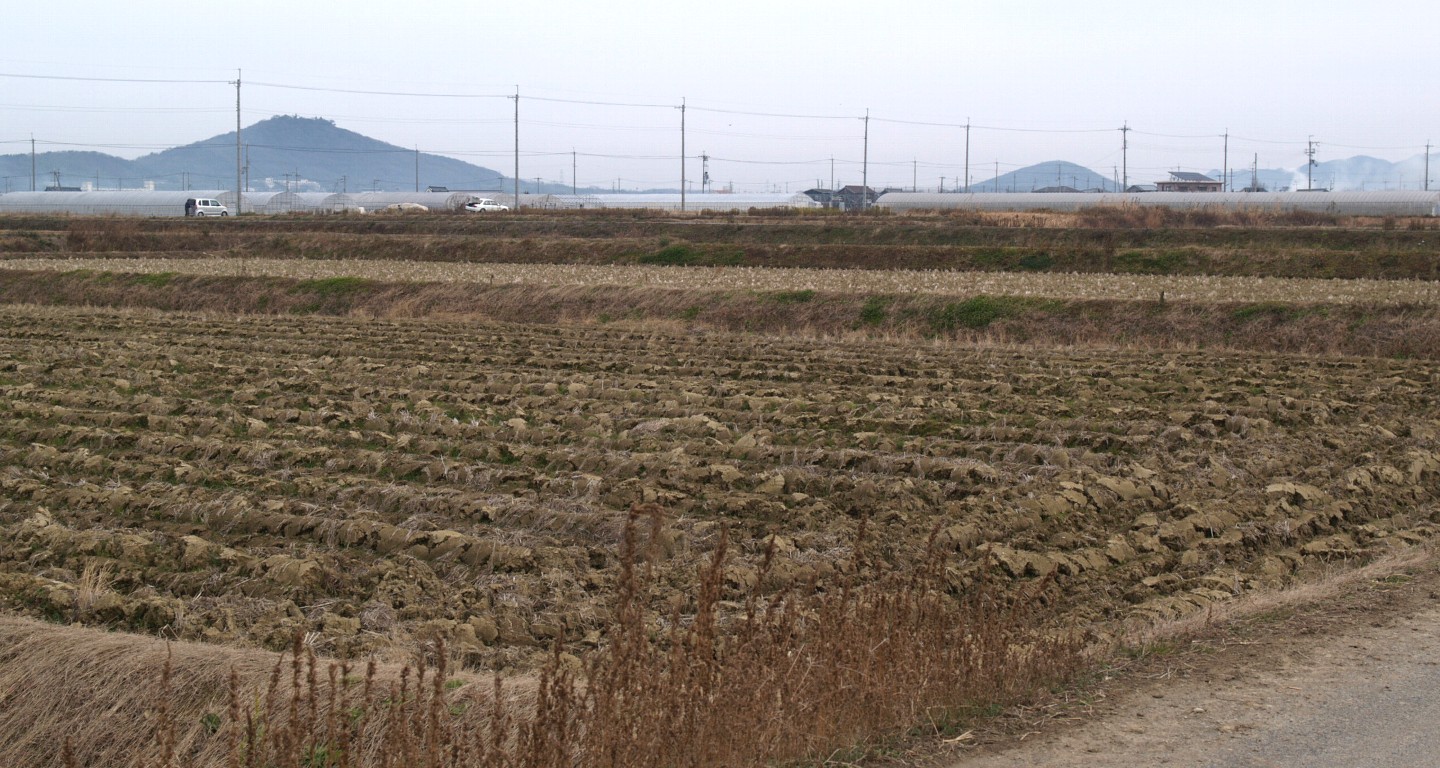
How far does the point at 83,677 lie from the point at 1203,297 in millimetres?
23899

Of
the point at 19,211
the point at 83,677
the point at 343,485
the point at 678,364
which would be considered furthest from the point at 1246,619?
the point at 19,211

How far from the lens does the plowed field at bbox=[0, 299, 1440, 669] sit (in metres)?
8.25

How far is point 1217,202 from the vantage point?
60094mm

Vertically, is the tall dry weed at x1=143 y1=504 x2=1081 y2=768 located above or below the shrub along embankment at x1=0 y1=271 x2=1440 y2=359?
below

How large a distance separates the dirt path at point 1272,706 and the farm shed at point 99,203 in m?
78.2

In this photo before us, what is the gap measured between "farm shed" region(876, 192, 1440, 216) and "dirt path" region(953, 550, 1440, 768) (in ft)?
170

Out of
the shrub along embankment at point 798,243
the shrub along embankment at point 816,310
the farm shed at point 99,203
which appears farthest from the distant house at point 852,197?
the shrub along embankment at point 816,310

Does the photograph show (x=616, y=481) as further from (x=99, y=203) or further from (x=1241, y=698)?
(x=99, y=203)

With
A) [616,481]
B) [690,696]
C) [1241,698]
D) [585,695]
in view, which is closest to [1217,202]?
[616,481]

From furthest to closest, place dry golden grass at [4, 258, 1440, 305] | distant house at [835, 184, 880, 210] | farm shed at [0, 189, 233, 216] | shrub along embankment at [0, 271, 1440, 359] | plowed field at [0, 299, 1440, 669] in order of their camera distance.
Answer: distant house at [835, 184, 880, 210] → farm shed at [0, 189, 233, 216] → dry golden grass at [4, 258, 1440, 305] → shrub along embankment at [0, 271, 1440, 359] → plowed field at [0, 299, 1440, 669]

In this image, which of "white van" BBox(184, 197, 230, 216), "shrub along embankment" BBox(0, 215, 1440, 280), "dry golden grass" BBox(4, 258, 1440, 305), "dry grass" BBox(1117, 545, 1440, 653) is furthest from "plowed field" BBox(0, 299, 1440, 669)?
"white van" BBox(184, 197, 230, 216)

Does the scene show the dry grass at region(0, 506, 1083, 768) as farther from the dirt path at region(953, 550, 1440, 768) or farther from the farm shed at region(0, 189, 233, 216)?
the farm shed at region(0, 189, 233, 216)

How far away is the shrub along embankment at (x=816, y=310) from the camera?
23.1 metres

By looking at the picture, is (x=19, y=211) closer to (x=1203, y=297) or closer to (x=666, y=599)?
(x=1203, y=297)
